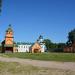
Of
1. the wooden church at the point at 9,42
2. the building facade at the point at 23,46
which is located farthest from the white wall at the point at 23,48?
the wooden church at the point at 9,42

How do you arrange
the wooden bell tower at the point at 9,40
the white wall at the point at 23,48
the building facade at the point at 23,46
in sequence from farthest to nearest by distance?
the building facade at the point at 23,46
the white wall at the point at 23,48
the wooden bell tower at the point at 9,40

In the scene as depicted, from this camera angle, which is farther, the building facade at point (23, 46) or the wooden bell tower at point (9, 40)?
the building facade at point (23, 46)

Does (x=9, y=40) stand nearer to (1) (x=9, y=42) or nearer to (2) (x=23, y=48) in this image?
(1) (x=9, y=42)

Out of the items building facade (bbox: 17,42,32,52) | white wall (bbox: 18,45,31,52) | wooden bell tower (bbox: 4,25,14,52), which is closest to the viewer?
wooden bell tower (bbox: 4,25,14,52)

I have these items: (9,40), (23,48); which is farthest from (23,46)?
(9,40)

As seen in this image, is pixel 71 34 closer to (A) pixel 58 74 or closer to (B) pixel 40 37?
(B) pixel 40 37

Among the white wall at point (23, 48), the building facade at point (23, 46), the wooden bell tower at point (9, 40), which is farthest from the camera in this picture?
the building facade at point (23, 46)

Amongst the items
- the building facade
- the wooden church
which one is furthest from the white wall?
the wooden church

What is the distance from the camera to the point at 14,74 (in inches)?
611

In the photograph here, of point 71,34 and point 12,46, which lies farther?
point 71,34

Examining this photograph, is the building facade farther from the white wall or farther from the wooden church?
the wooden church

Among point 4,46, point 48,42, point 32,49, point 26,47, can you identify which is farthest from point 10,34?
point 48,42

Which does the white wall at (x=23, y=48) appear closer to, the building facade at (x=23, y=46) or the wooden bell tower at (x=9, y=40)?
the building facade at (x=23, y=46)

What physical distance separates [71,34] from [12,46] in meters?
59.3
